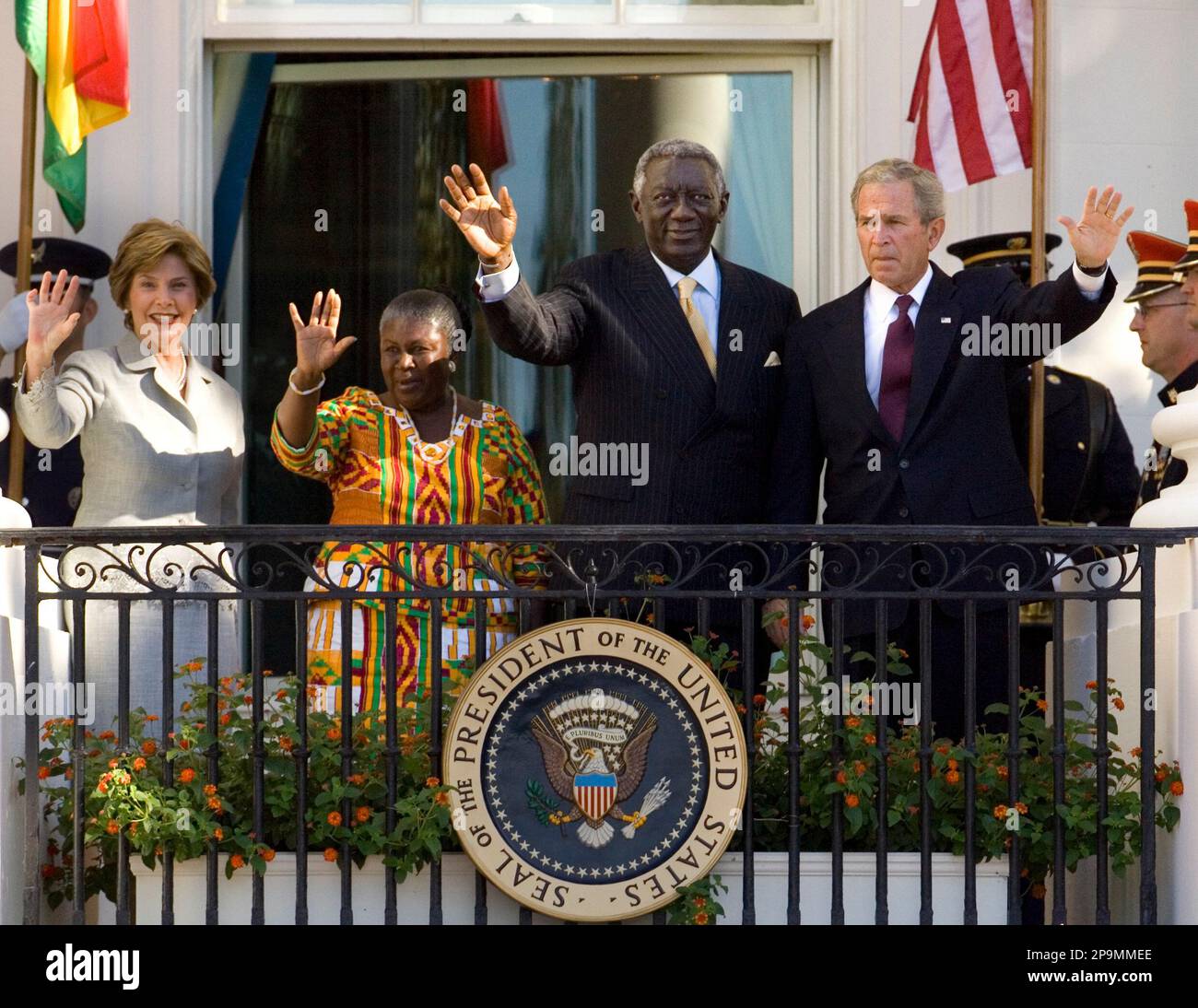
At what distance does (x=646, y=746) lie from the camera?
5.94 metres

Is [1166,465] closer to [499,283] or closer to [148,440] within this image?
[499,283]

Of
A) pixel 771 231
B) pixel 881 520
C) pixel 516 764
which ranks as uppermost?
pixel 771 231

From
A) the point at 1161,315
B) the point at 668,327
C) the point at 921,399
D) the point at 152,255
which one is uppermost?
the point at 152,255

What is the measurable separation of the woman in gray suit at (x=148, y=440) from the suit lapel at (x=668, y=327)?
1405 millimetres

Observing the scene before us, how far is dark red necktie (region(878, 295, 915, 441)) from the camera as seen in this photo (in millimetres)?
6469

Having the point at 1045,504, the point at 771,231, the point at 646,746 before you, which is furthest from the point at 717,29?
the point at 646,746

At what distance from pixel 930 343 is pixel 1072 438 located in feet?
4.93

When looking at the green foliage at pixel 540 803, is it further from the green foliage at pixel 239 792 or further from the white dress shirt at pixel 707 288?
the white dress shirt at pixel 707 288

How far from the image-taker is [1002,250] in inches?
312

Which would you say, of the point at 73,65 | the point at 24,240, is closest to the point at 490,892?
the point at 24,240

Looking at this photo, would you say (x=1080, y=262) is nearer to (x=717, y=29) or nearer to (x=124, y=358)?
(x=717, y=29)

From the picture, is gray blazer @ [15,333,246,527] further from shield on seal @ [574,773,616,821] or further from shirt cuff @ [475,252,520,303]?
shield on seal @ [574,773,616,821]
